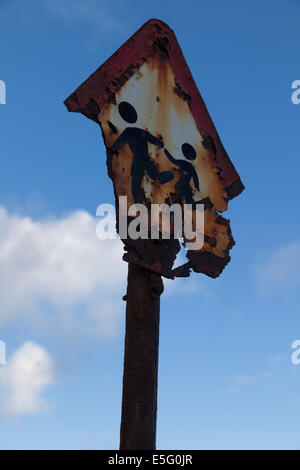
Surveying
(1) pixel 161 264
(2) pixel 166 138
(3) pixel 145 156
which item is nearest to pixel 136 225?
(1) pixel 161 264

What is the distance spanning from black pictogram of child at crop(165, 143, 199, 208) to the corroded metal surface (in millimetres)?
12

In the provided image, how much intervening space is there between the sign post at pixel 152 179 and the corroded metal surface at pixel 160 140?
1 cm

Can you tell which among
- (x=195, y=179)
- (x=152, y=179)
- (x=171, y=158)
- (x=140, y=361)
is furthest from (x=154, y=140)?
(x=140, y=361)

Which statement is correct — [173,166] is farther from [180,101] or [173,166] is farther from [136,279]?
[136,279]

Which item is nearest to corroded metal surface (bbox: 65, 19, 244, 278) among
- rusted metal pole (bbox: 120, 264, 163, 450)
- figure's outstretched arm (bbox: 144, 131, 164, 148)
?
figure's outstretched arm (bbox: 144, 131, 164, 148)

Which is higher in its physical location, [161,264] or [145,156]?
[145,156]

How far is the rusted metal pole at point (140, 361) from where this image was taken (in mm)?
5348

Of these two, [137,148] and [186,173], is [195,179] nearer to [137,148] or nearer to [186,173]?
[186,173]

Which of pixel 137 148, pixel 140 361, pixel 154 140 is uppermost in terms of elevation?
pixel 154 140

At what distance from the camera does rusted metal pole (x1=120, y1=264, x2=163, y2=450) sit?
535 cm

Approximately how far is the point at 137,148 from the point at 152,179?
363mm

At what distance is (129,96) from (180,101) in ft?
3.02

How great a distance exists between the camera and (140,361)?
5562 mm
